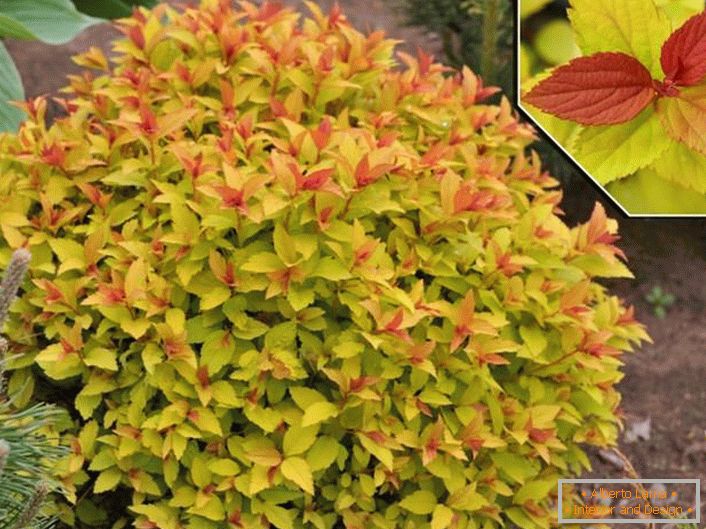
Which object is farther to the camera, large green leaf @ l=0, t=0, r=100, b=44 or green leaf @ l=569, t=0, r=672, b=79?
large green leaf @ l=0, t=0, r=100, b=44

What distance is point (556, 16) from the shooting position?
184 cm

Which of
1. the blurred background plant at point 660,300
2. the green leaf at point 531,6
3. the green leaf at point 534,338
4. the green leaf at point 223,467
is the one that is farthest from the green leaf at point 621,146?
the blurred background plant at point 660,300

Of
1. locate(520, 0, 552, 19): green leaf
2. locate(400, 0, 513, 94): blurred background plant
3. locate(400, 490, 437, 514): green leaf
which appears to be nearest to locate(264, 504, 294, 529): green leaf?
locate(400, 490, 437, 514): green leaf

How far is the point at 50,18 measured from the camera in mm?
3680

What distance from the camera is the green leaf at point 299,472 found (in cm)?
226

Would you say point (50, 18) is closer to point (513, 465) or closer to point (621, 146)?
point (513, 465)

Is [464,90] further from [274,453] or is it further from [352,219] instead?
[274,453]

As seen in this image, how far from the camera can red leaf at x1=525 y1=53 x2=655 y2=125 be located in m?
1.77

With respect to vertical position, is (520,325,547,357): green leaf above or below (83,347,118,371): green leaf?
below

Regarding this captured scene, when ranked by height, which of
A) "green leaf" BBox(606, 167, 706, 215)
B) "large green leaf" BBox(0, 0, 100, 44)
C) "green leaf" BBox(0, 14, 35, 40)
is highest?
"green leaf" BBox(606, 167, 706, 215)

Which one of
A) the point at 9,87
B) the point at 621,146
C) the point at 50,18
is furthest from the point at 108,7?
the point at 621,146

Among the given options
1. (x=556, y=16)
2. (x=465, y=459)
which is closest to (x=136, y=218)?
(x=465, y=459)

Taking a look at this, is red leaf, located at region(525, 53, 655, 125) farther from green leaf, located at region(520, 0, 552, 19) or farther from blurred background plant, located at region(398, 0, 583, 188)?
blurred background plant, located at region(398, 0, 583, 188)

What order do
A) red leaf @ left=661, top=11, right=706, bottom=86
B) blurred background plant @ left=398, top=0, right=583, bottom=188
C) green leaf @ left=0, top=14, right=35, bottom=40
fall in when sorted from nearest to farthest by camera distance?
1. red leaf @ left=661, top=11, right=706, bottom=86
2. green leaf @ left=0, top=14, right=35, bottom=40
3. blurred background plant @ left=398, top=0, right=583, bottom=188
